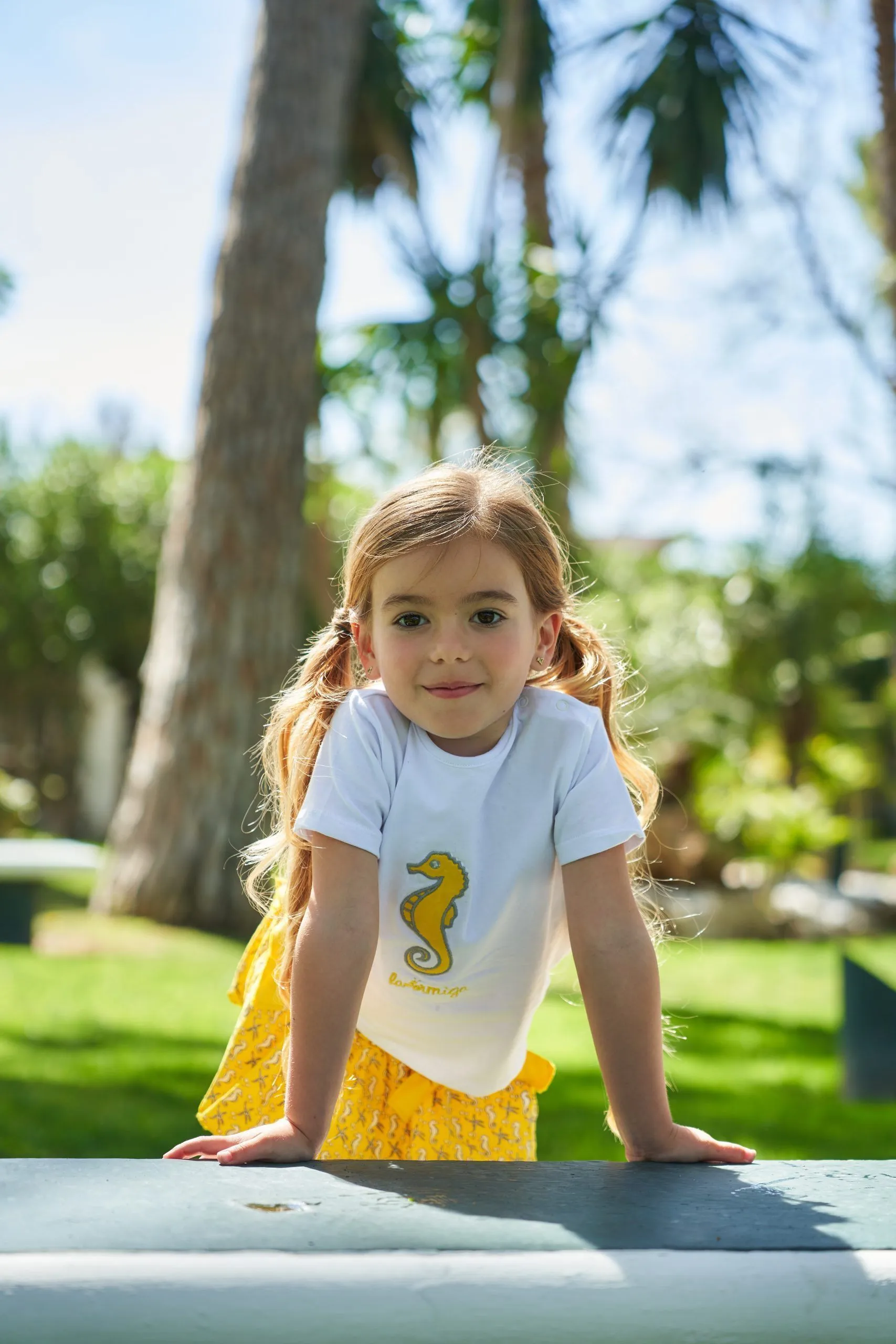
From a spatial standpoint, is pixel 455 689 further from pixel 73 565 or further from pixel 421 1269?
pixel 73 565

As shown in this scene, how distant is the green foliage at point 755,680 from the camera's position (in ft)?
39.2

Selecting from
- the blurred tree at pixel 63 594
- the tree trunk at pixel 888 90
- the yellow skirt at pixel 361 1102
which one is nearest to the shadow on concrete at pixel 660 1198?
the yellow skirt at pixel 361 1102

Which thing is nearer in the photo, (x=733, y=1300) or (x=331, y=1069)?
(x=733, y=1300)

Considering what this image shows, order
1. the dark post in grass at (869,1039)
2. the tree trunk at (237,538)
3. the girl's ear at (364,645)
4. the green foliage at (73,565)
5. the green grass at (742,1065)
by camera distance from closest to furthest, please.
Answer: the girl's ear at (364,645) → the green grass at (742,1065) → the dark post in grass at (869,1039) → the tree trunk at (237,538) → the green foliage at (73,565)

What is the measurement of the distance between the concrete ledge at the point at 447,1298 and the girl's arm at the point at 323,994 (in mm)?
448

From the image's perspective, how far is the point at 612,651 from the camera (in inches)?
83.5

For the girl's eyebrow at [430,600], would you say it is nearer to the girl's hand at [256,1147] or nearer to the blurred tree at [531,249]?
the girl's hand at [256,1147]

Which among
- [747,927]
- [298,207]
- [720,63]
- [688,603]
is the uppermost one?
[720,63]

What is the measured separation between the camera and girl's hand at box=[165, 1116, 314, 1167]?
1.43m

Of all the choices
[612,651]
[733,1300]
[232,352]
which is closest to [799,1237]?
[733,1300]

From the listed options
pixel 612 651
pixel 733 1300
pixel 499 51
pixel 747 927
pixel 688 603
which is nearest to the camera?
pixel 733 1300

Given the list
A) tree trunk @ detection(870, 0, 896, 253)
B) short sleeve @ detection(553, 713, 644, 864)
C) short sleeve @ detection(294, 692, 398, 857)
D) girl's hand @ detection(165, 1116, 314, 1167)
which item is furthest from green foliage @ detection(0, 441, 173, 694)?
girl's hand @ detection(165, 1116, 314, 1167)

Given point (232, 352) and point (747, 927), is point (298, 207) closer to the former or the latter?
point (232, 352)

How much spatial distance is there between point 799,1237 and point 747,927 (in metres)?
9.98
